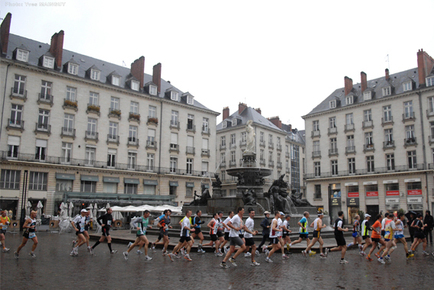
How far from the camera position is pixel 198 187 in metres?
51.6

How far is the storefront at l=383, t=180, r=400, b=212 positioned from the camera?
44.3 metres

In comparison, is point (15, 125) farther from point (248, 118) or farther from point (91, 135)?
point (248, 118)

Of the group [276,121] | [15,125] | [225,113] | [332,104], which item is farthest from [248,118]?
[15,125]

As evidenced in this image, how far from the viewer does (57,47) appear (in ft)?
139

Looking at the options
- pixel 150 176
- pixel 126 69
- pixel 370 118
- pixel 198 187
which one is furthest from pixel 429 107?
pixel 126 69

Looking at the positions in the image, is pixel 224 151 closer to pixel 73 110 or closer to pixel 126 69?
pixel 126 69

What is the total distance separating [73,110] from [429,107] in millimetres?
41610

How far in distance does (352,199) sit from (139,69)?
3316cm

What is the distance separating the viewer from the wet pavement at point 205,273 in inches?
322

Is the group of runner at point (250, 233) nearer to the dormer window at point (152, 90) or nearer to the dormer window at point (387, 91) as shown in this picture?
the dormer window at point (152, 90)

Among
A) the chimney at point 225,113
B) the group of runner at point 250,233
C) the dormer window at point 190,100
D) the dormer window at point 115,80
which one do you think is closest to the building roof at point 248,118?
the chimney at point 225,113

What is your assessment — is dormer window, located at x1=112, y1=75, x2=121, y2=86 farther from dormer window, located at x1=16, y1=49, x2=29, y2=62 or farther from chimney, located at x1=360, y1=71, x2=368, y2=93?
chimney, located at x1=360, y1=71, x2=368, y2=93

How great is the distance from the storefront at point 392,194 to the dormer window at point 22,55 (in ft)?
144

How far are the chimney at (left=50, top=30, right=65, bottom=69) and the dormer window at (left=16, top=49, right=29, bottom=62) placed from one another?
3.31 m
